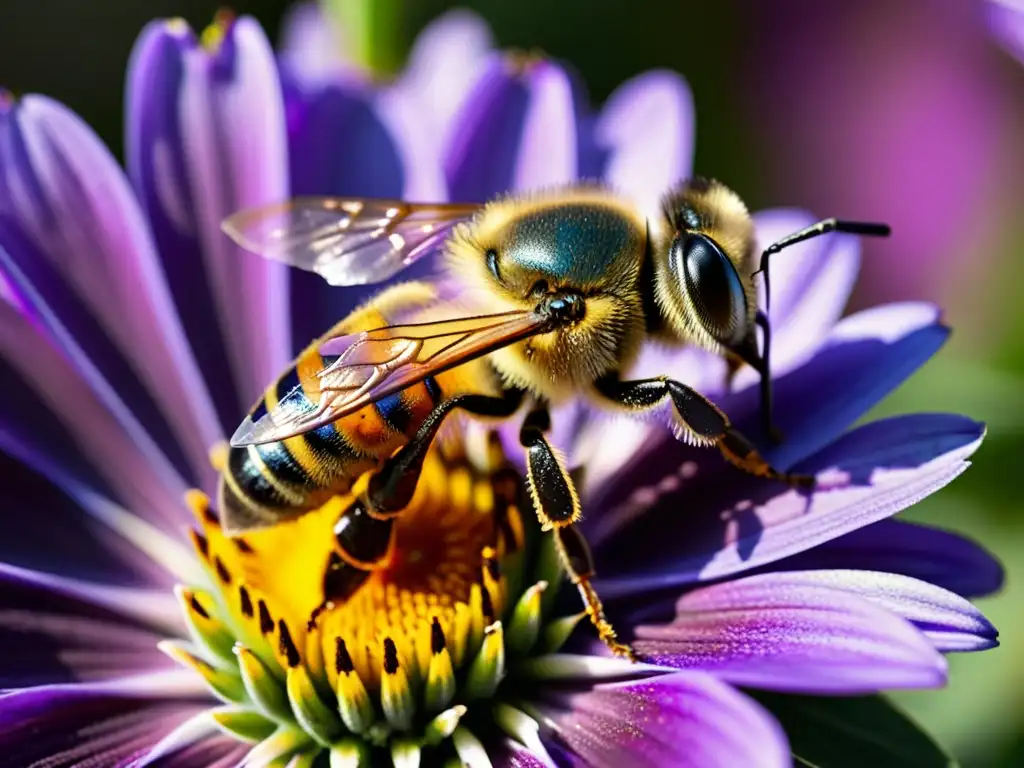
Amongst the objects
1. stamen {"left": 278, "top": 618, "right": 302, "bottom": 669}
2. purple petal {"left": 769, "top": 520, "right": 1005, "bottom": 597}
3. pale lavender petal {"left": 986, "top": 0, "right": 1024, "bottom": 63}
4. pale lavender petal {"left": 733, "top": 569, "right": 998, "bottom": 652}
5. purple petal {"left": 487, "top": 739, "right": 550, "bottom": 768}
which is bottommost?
purple petal {"left": 487, "top": 739, "right": 550, "bottom": 768}

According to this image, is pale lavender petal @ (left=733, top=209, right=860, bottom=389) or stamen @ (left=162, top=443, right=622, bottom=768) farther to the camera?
pale lavender petal @ (left=733, top=209, right=860, bottom=389)

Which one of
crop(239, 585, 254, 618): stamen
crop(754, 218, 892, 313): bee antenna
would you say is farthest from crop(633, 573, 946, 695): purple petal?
crop(239, 585, 254, 618): stamen

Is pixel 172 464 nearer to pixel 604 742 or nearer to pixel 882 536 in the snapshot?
pixel 604 742

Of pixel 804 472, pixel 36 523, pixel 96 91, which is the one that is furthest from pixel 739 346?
pixel 96 91

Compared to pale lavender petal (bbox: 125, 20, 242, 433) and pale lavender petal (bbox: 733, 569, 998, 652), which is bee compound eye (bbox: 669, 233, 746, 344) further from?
pale lavender petal (bbox: 125, 20, 242, 433)

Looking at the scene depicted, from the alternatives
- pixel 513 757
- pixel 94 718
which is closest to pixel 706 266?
pixel 513 757

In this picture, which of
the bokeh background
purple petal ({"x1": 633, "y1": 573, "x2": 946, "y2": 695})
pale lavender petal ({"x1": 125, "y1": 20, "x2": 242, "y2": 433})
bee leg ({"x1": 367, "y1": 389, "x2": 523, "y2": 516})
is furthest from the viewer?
the bokeh background
